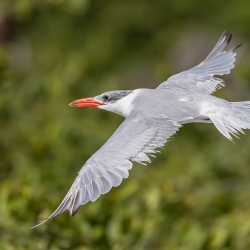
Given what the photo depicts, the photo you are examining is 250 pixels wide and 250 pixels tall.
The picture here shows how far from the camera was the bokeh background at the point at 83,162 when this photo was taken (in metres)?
4.21

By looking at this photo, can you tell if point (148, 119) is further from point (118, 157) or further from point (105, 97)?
point (105, 97)

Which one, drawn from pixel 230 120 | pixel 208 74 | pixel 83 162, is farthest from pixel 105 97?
pixel 83 162

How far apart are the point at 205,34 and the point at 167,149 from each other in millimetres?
5365

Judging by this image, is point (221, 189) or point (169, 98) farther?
point (221, 189)

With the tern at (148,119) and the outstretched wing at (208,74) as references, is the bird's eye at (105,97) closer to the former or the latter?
the tern at (148,119)

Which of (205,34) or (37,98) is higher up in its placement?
(205,34)

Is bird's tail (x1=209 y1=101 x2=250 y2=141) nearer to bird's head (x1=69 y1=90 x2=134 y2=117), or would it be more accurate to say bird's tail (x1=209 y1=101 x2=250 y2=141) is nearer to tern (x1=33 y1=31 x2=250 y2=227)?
tern (x1=33 y1=31 x2=250 y2=227)

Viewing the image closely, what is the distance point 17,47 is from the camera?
30.5 ft

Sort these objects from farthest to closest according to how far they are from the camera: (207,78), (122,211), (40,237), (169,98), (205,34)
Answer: (205,34) < (122,211) < (40,237) < (207,78) < (169,98)

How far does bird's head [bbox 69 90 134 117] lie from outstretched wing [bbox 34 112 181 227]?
32 cm

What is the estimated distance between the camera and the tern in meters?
2.70

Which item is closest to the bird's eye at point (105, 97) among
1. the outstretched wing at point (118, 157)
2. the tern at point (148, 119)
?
the tern at point (148, 119)

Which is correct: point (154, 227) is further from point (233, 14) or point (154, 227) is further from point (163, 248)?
point (233, 14)

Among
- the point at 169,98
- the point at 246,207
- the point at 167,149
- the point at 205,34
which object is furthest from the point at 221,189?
the point at 205,34
